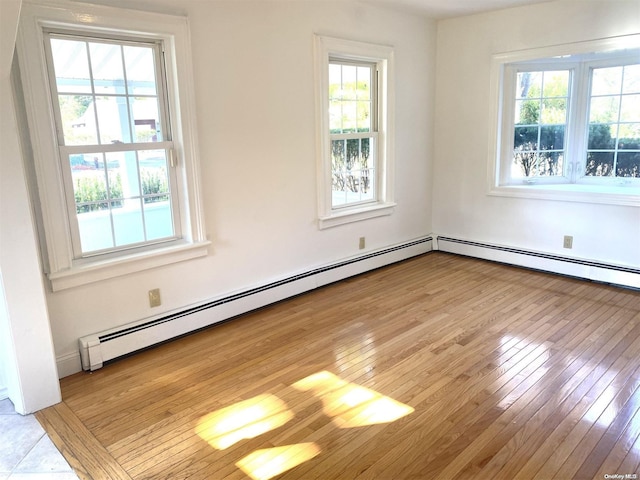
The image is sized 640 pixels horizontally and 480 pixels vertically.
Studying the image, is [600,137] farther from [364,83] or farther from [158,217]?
[158,217]

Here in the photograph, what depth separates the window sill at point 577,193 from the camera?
407 centimetres

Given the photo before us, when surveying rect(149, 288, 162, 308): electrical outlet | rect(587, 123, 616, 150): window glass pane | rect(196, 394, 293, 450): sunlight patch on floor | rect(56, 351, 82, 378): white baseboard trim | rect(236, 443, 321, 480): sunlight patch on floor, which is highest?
rect(587, 123, 616, 150): window glass pane

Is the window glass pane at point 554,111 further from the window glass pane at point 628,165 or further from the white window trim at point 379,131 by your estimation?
the white window trim at point 379,131

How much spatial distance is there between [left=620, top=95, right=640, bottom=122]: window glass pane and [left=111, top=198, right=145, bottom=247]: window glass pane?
169 inches

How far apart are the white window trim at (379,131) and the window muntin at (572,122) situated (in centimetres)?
121

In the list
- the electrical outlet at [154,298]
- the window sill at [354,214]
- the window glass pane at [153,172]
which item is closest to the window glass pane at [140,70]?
the window glass pane at [153,172]

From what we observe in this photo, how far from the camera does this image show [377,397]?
258 cm

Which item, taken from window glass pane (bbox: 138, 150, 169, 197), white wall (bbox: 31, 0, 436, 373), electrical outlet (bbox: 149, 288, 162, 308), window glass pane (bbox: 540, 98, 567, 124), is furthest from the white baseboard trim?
window glass pane (bbox: 540, 98, 567, 124)

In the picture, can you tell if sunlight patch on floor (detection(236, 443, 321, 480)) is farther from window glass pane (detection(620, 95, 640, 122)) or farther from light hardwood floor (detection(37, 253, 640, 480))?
window glass pane (detection(620, 95, 640, 122))

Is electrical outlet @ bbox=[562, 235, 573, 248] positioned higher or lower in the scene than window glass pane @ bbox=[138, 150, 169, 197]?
lower

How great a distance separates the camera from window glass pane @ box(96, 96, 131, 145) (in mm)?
2885

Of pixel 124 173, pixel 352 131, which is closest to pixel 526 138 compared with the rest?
pixel 352 131

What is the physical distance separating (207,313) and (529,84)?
3856 mm

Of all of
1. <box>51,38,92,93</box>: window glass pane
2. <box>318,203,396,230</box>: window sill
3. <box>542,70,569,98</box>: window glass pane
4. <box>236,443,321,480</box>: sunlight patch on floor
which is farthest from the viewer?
<box>542,70,569,98</box>: window glass pane
